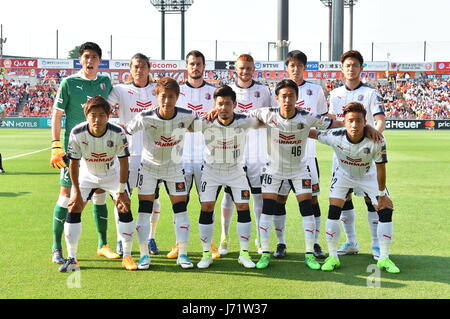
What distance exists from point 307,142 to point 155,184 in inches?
74.4

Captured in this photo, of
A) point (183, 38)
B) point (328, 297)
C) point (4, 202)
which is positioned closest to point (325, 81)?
point (183, 38)

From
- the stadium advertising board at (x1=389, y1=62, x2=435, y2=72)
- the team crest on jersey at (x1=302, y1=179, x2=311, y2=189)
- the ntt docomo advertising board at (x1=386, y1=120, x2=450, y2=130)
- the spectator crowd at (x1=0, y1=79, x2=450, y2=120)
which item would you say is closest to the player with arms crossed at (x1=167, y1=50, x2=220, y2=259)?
the team crest on jersey at (x1=302, y1=179, x2=311, y2=189)

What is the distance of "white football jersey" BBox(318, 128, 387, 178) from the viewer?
5.31m

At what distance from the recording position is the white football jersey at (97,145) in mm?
5242

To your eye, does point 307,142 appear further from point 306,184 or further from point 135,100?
point 135,100

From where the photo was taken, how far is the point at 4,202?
29.8 feet

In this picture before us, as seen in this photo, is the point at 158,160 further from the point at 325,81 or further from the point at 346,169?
the point at 325,81

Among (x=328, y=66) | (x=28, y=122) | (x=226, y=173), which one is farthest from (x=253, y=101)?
(x=328, y=66)

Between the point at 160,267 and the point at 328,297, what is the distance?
188 centimetres

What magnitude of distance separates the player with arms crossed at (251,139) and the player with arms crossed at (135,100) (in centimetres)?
98

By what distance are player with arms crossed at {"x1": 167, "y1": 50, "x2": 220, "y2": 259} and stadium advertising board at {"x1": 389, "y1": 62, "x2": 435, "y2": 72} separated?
5002 centimetres

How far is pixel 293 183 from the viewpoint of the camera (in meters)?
5.62

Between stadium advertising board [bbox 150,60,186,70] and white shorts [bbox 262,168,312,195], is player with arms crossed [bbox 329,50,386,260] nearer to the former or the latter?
white shorts [bbox 262,168,312,195]

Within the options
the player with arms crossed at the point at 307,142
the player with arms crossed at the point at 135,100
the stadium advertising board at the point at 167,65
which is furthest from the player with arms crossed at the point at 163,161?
the stadium advertising board at the point at 167,65
